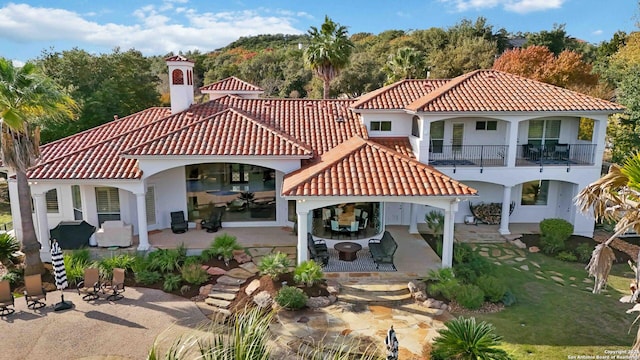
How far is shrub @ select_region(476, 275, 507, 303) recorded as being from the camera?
1552 centimetres

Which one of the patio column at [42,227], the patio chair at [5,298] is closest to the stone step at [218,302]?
the patio chair at [5,298]

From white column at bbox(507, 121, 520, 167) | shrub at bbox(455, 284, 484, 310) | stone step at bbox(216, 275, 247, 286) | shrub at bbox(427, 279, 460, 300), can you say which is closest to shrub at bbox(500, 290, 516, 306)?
shrub at bbox(455, 284, 484, 310)

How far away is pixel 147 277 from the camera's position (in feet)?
55.1

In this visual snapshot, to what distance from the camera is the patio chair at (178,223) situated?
71.7 feet

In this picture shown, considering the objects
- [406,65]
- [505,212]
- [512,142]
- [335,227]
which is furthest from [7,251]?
[406,65]

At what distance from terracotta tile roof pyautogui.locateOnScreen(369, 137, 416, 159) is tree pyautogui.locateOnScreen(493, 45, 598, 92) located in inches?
913

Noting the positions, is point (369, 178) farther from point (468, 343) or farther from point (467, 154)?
point (467, 154)

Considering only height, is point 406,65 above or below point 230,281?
above

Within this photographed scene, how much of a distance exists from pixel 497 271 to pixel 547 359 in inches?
261

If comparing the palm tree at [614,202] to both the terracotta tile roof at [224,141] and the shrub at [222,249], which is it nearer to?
the terracotta tile roof at [224,141]

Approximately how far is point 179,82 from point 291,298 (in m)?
15.3

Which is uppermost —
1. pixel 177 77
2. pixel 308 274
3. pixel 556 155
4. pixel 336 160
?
pixel 177 77

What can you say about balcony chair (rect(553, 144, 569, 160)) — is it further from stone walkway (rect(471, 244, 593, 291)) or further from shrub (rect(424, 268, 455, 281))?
shrub (rect(424, 268, 455, 281))

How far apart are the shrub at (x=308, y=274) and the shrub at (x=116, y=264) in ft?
22.2
